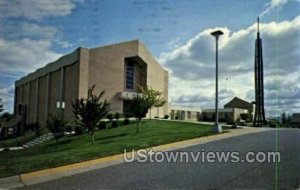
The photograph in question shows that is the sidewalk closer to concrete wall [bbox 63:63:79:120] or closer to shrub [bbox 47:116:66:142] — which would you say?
shrub [bbox 47:116:66:142]

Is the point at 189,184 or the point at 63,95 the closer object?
the point at 189,184

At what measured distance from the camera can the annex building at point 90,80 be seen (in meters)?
35.8

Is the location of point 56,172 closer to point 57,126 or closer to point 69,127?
point 57,126

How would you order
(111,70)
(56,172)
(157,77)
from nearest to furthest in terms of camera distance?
(56,172) < (111,70) < (157,77)

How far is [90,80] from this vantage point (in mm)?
37938

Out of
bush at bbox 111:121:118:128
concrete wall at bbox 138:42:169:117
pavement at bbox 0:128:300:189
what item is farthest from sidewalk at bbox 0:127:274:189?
concrete wall at bbox 138:42:169:117

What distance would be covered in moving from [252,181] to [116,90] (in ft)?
116

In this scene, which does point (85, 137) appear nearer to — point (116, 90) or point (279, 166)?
point (279, 166)

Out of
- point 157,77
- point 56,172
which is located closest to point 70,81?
point 157,77

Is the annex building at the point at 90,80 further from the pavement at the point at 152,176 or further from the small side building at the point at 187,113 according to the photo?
the pavement at the point at 152,176

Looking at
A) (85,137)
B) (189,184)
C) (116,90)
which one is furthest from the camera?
(116,90)

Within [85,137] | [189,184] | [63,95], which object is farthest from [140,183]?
[63,95]

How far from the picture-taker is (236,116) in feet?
173

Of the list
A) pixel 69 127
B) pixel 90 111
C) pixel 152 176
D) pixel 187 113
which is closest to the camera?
pixel 152 176
